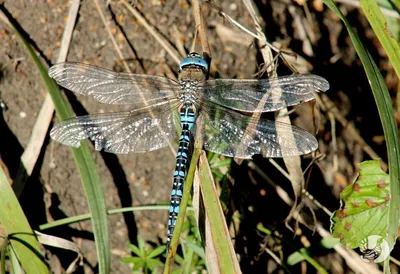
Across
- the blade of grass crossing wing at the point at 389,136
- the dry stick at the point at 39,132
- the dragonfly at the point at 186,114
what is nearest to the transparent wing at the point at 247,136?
the dragonfly at the point at 186,114

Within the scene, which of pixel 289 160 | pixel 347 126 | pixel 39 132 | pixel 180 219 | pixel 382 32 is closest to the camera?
pixel 180 219

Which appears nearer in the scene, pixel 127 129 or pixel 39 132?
pixel 127 129

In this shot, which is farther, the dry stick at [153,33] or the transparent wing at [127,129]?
the dry stick at [153,33]

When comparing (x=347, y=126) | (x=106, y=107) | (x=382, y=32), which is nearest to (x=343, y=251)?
(x=347, y=126)

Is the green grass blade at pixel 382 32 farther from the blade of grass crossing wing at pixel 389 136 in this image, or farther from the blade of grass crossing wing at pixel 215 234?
the blade of grass crossing wing at pixel 215 234

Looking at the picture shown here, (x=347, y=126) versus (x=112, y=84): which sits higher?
(x=112, y=84)

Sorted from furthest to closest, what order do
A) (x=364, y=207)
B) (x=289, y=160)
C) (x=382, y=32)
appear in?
(x=289, y=160) < (x=364, y=207) < (x=382, y=32)

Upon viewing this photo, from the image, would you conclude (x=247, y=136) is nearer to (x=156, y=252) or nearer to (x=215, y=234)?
(x=215, y=234)

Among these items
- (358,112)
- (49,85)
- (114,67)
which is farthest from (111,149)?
(358,112)
